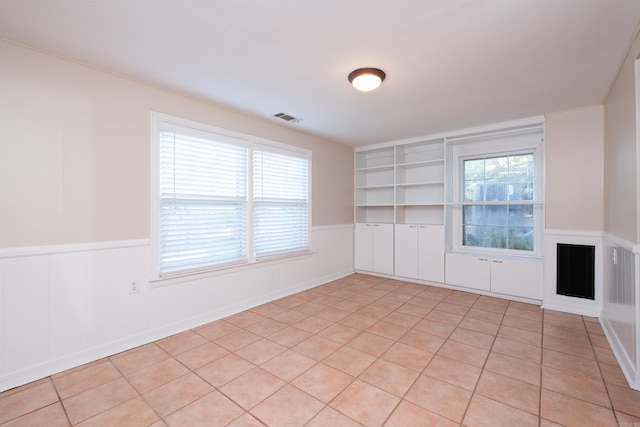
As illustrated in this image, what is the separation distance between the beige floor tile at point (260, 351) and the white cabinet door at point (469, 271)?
2954 mm

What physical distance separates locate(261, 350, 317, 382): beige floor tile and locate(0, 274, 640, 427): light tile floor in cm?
1

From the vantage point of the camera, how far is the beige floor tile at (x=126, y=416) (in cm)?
165

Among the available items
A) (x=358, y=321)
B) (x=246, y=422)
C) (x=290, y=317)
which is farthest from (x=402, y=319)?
(x=246, y=422)

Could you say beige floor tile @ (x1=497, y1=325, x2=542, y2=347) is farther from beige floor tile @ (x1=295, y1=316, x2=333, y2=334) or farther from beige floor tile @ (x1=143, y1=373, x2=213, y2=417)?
beige floor tile @ (x1=143, y1=373, x2=213, y2=417)

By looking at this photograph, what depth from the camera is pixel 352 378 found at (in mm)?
2090

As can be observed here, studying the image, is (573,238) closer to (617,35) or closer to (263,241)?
(617,35)

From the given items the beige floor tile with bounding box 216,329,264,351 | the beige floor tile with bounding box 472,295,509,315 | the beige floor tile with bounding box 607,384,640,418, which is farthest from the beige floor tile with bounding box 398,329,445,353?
the beige floor tile with bounding box 216,329,264,351

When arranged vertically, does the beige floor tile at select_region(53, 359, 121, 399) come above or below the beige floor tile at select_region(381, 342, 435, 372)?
below

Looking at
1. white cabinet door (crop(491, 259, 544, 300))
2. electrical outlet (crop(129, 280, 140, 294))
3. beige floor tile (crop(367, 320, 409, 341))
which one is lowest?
beige floor tile (crop(367, 320, 409, 341))

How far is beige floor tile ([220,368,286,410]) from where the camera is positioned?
186 cm

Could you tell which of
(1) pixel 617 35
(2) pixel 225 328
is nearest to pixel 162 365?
(2) pixel 225 328

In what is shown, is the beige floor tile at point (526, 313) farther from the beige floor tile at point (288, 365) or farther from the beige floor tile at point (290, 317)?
the beige floor tile at point (288, 365)

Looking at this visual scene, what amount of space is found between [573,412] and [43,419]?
126 inches

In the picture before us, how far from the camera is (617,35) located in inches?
76.0
